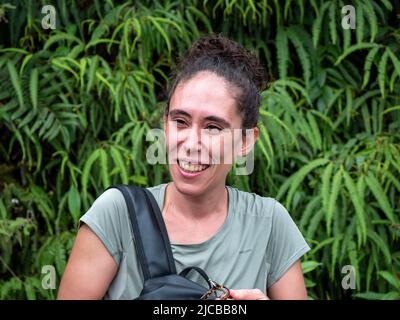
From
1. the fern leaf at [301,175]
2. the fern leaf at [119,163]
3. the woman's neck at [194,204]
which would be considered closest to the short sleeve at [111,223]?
the woman's neck at [194,204]

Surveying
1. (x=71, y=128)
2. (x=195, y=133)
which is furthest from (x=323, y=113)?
(x=195, y=133)

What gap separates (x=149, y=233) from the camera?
4.21 ft

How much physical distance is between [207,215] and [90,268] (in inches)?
10.8

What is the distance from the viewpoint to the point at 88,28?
2.71 metres

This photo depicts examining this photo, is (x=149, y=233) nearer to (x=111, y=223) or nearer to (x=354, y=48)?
(x=111, y=223)

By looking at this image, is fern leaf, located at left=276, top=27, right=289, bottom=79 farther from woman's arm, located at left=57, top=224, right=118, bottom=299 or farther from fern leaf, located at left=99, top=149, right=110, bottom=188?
woman's arm, located at left=57, top=224, right=118, bottom=299

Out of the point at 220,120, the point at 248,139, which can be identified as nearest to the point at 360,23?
the point at 248,139

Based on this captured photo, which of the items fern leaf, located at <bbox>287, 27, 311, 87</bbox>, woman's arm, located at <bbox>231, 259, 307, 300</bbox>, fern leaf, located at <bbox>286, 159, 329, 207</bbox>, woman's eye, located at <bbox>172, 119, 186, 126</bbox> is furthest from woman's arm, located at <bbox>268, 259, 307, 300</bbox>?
fern leaf, located at <bbox>287, 27, 311, 87</bbox>

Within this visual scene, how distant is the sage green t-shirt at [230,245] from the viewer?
1.27 meters

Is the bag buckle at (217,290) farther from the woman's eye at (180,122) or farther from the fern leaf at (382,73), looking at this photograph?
the fern leaf at (382,73)

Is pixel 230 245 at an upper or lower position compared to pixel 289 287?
upper

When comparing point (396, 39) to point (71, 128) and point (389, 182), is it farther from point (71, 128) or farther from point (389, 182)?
point (71, 128)

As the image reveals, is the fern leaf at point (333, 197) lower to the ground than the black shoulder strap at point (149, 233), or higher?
lower

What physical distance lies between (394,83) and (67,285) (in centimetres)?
182
